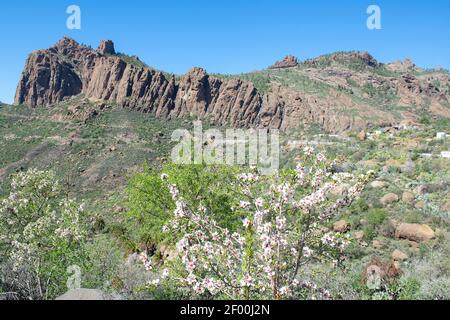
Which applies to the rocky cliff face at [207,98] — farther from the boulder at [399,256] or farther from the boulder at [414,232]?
the boulder at [399,256]

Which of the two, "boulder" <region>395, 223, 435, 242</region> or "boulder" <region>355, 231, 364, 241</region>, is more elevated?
"boulder" <region>395, 223, 435, 242</region>

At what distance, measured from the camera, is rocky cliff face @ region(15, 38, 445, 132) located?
94938mm

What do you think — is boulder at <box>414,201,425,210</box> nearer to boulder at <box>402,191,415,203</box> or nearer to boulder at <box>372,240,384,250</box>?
boulder at <box>402,191,415,203</box>

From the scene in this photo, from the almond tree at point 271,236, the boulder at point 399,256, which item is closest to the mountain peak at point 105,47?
the boulder at point 399,256

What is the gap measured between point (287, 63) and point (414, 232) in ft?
408

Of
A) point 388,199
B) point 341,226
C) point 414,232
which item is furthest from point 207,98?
point 414,232

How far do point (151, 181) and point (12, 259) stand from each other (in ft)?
21.0

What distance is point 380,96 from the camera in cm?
11062

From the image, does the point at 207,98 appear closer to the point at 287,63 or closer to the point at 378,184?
the point at 287,63

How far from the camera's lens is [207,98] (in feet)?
334

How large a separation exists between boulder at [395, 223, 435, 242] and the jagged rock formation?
12097 cm

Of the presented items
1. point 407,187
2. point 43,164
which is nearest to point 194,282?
point 407,187

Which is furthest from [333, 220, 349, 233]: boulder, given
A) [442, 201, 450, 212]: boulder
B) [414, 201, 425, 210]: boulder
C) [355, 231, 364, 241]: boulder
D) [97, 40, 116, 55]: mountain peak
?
[97, 40, 116, 55]: mountain peak
